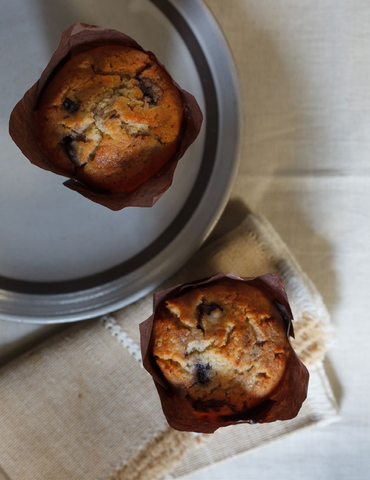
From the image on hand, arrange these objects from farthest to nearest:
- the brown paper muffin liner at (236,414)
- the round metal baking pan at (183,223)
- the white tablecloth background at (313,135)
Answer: the white tablecloth background at (313,135)
the round metal baking pan at (183,223)
the brown paper muffin liner at (236,414)

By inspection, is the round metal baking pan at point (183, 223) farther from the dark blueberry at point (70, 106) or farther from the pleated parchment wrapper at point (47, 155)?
the dark blueberry at point (70, 106)

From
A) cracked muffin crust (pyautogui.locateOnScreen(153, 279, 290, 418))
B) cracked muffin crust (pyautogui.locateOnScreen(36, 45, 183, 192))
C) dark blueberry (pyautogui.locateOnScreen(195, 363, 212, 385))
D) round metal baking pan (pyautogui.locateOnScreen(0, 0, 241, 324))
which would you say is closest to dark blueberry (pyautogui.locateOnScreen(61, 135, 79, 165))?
cracked muffin crust (pyautogui.locateOnScreen(36, 45, 183, 192))

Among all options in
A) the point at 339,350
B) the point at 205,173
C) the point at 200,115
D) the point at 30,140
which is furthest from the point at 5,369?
the point at 339,350

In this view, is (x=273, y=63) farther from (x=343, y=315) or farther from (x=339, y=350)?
(x=339, y=350)

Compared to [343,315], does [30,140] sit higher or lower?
higher

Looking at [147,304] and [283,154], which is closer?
[147,304]

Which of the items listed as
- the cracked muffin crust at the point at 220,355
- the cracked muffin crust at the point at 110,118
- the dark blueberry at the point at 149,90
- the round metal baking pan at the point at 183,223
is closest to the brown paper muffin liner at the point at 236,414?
the cracked muffin crust at the point at 220,355
